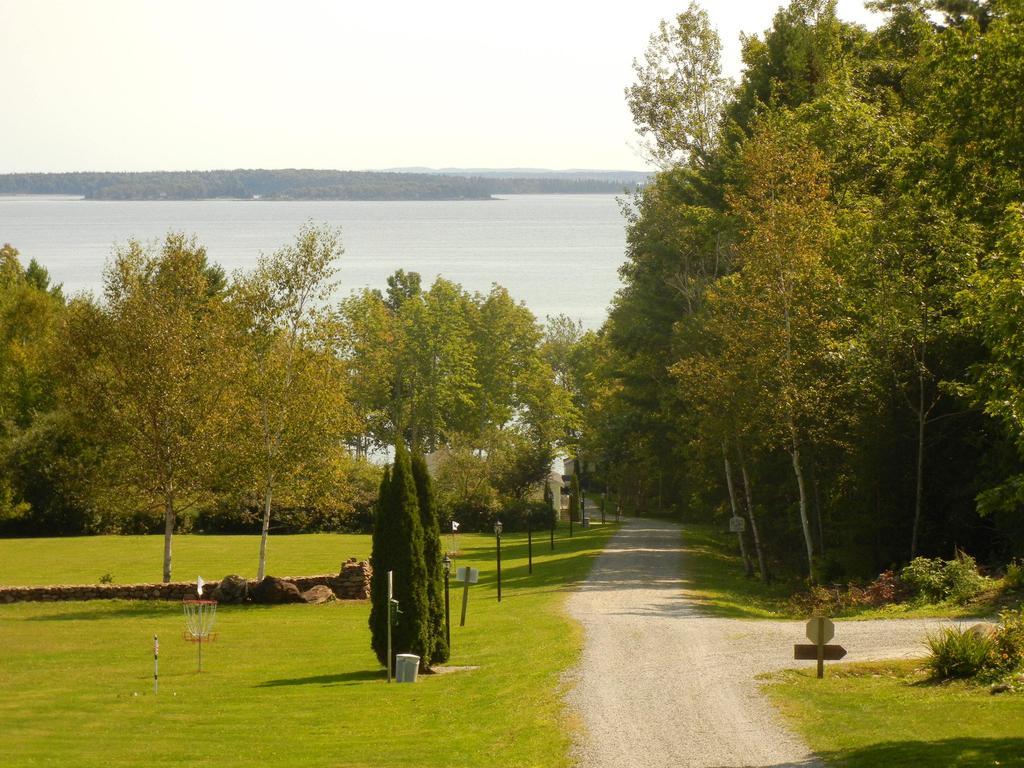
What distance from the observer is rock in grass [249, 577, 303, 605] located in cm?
3784

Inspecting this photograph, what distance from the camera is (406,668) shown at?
23.1 m

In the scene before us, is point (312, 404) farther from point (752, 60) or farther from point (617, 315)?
point (617, 315)

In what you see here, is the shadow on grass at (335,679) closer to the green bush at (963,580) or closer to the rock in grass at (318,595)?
the green bush at (963,580)

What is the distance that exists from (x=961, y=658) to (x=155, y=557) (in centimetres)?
3621

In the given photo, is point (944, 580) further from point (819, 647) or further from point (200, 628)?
point (200, 628)

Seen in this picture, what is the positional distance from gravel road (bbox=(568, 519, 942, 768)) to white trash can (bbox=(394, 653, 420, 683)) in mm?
2983

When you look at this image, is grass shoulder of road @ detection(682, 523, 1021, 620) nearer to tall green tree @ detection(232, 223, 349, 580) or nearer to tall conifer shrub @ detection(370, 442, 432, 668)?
tall conifer shrub @ detection(370, 442, 432, 668)

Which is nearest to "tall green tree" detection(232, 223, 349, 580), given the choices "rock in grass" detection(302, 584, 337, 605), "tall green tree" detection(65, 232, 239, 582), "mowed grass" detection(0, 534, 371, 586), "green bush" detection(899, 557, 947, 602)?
"tall green tree" detection(65, 232, 239, 582)

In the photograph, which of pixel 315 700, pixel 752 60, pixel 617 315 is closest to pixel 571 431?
pixel 617 315

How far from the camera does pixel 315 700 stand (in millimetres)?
21719

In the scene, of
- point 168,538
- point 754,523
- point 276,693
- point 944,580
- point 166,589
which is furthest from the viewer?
point 754,523

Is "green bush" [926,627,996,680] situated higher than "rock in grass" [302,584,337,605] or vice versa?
"green bush" [926,627,996,680]

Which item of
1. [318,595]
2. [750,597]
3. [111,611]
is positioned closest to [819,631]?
[750,597]

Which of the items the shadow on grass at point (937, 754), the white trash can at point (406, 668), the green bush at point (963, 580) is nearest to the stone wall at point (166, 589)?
the white trash can at point (406, 668)
